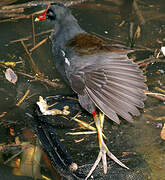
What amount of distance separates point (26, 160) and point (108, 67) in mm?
1076

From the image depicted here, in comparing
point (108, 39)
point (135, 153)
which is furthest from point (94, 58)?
point (108, 39)

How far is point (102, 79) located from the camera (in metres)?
3.00

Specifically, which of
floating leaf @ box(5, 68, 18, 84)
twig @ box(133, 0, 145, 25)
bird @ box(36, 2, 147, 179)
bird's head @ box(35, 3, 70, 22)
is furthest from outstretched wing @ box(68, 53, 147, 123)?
twig @ box(133, 0, 145, 25)

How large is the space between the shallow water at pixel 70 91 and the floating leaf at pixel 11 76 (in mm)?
44

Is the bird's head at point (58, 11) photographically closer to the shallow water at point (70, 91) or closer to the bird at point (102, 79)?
the bird at point (102, 79)

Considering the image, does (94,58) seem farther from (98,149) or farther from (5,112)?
(5,112)

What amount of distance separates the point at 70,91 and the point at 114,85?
2.81 feet

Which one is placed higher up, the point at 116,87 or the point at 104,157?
the point at 116,87

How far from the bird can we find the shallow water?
0.66ft

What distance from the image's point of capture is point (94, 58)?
3131 mm

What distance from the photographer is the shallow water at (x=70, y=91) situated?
3.10 m

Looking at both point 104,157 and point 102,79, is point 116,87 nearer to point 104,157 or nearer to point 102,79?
point 102,79

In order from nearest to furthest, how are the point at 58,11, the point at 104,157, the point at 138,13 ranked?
the point at 104,157, the point at 58,11, the point at 138,13

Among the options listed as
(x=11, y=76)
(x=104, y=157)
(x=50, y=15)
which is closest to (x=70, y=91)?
(x=11, y=76)
